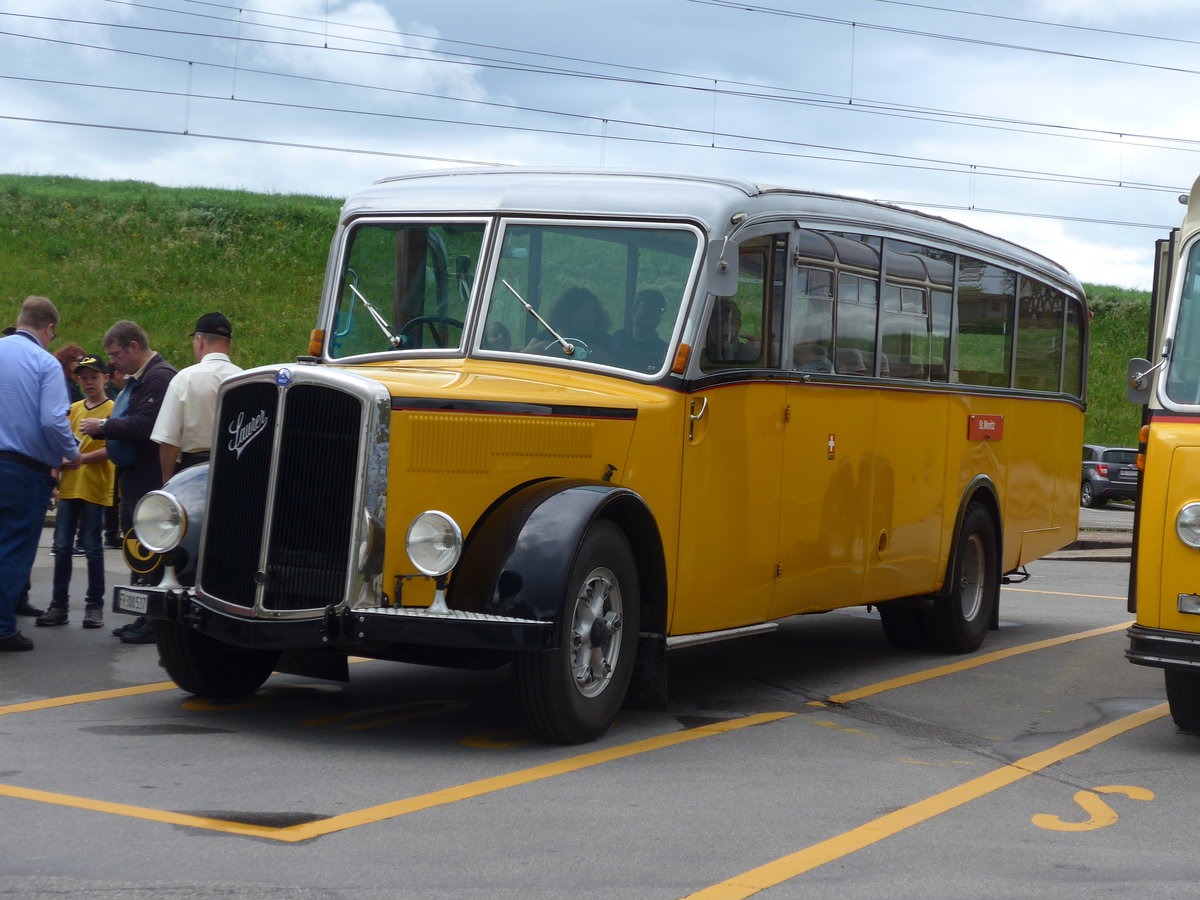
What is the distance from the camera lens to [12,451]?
30.2 ft

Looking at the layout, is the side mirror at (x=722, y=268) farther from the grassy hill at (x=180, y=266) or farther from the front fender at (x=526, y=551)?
the grassy hill at (x=180, y=266)

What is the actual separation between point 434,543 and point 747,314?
8.02 feet

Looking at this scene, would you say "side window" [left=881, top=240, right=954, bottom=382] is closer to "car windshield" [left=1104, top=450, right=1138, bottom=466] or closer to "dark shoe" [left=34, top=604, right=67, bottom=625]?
"dark shoe" [left=34, top=604, right=67, bottom=625]

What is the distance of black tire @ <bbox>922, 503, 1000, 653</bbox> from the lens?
10992mm

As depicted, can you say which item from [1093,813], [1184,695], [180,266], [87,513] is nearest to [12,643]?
[87,513]

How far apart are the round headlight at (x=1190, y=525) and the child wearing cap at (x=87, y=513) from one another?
637 centimetres

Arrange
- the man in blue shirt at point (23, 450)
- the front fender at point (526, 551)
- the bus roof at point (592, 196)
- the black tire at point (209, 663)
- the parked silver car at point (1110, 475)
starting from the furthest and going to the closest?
the parked silver car at point (1110, 475) → the man in blue shirt at point (23, 450) → the bus roof at point (592, 196) → the black tire at point (209, 663) → the front fender at point (526, 551)

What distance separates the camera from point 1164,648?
7242mm

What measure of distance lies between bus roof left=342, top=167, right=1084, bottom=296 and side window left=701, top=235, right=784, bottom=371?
7.6 inches

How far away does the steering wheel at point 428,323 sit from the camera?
26.4 ft

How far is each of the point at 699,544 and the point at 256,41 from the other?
59.9 feet

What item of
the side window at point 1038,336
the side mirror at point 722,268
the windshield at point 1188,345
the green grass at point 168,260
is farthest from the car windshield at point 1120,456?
the side mirror at point 722,268

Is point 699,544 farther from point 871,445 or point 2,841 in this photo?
point 2,841

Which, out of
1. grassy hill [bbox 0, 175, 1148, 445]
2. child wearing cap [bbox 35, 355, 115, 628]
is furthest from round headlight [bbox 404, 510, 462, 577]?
grassy hill [bbox 0, 175, 1148, 445]
